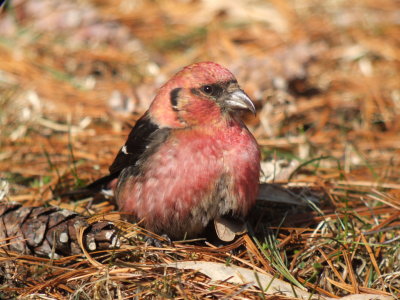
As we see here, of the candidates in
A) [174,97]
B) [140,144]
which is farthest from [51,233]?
[174,97]

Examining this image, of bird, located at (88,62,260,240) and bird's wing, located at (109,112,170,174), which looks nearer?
bird, located at (88,62,260,240)

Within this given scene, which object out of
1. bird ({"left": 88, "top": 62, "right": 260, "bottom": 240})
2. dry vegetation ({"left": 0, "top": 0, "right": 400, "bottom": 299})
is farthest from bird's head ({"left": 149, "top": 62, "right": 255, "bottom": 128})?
dry vegetation ({"left": 0, "top": 0, "right": 400, "bottom": 299})

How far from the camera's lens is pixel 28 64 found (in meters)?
5.39

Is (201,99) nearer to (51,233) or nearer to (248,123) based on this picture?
(51,233)

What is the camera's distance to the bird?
2785 millimetres

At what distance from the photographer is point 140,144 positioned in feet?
9.95

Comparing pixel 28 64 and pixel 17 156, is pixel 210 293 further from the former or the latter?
pixel 28 64

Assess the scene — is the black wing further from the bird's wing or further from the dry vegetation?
the dry vegetation

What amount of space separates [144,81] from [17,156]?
160cm

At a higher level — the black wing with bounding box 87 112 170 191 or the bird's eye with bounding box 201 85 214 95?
the bird's eye with bounding box 201 85 214 95

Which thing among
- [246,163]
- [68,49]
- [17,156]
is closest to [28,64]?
[68,49]

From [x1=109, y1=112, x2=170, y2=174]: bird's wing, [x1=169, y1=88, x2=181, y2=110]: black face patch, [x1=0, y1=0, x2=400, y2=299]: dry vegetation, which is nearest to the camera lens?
[x1=0, y1=0, x2=400, y2=299]: dry vegetation

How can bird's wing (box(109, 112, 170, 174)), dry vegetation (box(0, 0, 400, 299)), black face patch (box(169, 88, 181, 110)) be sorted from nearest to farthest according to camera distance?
1. dry vegetation (box(0, 0, 400, 299))
2. bird's wing (box(109, 112, 170, 174))
3. black face patch (box(169, 88, 181, 110))

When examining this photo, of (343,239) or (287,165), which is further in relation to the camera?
(287,165)
